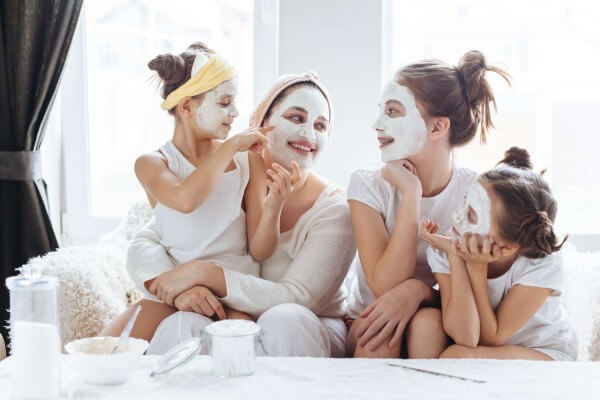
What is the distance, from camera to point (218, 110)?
6.01 ft

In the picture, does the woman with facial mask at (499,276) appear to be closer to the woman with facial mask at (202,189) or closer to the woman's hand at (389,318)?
the woman's hand at (389,318)

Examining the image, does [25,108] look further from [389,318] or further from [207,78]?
[389,318]

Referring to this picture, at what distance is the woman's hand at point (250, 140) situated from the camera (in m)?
1.76

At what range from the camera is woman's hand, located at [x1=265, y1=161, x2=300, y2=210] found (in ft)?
5.67

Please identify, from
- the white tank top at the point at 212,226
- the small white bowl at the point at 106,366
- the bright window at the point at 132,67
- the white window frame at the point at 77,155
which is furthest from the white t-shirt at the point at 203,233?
the white window frame at the point at 77,155

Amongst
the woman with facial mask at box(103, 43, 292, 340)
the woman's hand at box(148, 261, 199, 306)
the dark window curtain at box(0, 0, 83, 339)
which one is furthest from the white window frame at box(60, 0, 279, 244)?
the woman's hand at box(148, 261, 199, 306)

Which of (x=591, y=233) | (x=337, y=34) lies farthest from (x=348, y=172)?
(x=591, y=233)

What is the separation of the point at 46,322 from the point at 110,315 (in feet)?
2.62

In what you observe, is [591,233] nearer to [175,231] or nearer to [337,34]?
[337,34]

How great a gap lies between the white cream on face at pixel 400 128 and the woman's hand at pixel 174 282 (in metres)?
0.57

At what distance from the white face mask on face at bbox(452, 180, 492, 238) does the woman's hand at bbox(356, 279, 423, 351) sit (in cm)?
19

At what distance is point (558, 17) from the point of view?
2.45m

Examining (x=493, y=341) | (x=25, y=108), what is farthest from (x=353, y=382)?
(x=25, y=108)

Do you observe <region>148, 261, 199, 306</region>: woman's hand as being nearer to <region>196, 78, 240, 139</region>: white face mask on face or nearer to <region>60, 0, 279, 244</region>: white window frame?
<region>196, 78, 240, 139</region>: white face mask on face
